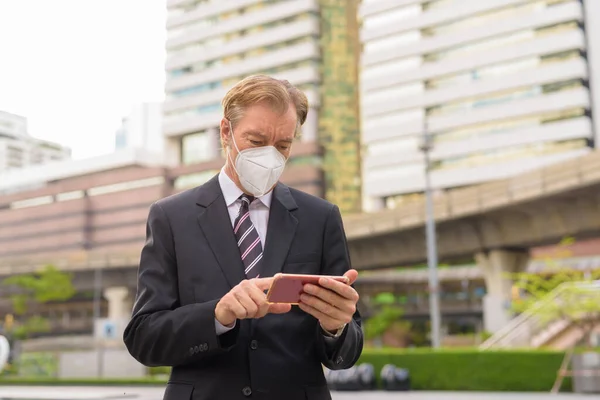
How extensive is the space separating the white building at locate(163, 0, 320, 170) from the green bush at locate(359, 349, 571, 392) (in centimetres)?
8213

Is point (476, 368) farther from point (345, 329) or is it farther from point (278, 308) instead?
point (278, 308)

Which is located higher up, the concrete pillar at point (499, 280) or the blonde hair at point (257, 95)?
the blonde hair at point (257, 95)

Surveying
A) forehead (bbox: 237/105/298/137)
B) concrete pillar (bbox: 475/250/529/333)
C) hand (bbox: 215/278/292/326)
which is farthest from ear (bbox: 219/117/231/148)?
concrete pillar (bbox: 475/250/529/333)

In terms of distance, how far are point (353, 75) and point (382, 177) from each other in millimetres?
23464

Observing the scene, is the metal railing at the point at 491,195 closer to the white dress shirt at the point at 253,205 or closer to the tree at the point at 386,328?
the tree at the point at 386,328

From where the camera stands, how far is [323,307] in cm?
252

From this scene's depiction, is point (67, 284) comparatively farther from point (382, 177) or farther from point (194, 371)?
point (194, 371)

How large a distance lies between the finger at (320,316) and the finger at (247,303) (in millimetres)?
171

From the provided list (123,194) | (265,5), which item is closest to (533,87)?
(265,5)

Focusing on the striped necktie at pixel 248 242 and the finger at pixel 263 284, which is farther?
the striped necktie at pixel 248 242

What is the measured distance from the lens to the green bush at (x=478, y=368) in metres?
24.6

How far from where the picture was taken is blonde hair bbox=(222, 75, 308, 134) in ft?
9.23

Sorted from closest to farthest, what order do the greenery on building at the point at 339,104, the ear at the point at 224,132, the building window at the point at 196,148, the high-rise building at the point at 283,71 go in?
the ear at the point at 224,132 < the high-rise building at the point at 283,71 < the greenery on building at the point at 339,104 < the building window at the point at 196,148

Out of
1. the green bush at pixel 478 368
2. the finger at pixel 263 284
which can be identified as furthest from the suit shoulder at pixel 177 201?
the green bush at pixel 478 368
